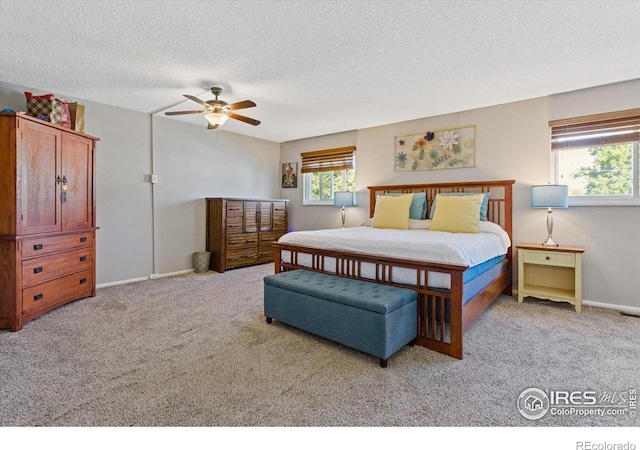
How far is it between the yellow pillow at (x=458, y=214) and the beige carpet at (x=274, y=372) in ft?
3.17

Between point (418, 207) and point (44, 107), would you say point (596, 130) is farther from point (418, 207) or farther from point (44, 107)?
point (44, 107)

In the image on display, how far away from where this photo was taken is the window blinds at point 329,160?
5548 millimetres

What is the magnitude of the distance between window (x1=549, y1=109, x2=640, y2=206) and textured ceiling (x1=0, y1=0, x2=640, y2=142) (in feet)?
1.39

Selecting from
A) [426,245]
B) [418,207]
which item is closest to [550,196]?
[418,207]

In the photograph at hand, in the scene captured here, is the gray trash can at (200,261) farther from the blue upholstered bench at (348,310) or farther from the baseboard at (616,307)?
the baseboard at (616,307)

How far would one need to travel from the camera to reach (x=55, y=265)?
3166 mm

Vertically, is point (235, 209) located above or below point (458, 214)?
above

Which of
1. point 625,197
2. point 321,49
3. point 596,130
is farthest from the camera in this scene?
point 596,130

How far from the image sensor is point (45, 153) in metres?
3.04

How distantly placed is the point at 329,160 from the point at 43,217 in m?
4.14

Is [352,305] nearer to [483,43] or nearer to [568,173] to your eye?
[483,43]

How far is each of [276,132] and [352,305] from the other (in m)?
4.28

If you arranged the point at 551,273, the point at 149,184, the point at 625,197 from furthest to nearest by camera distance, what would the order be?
the point at 149,184 < the point at 551,273 < the point at 625,197

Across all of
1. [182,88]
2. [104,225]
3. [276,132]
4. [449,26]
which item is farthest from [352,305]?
[276,132]
